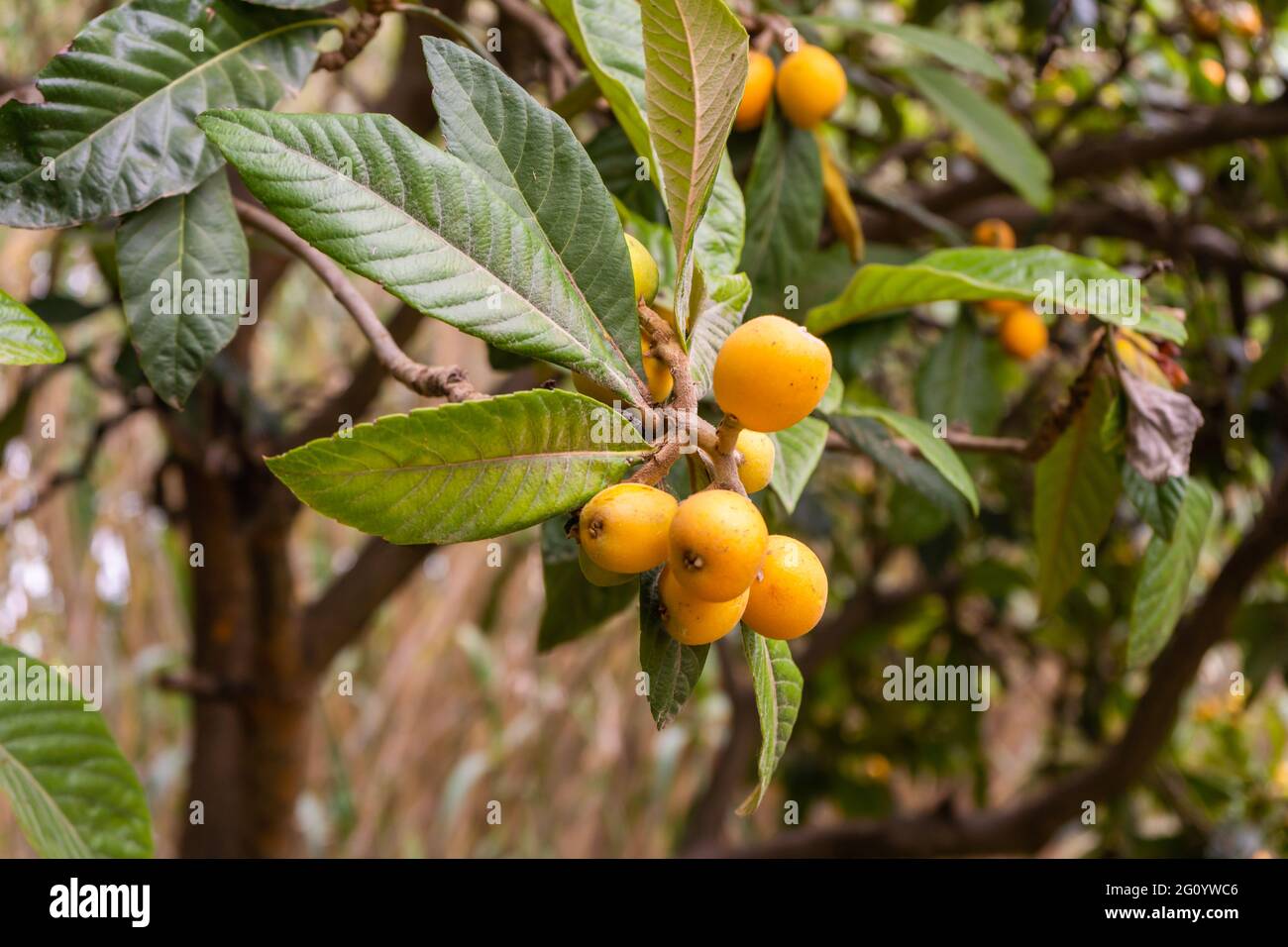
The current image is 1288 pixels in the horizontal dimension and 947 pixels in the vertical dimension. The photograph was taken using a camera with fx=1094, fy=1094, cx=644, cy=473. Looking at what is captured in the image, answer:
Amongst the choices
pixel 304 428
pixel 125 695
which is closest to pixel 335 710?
pixel 125 695

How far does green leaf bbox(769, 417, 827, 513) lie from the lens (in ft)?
1.98

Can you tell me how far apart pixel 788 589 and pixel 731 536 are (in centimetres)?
6

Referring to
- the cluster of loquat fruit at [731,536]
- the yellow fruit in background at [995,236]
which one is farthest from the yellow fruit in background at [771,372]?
the yellow fruit in background at [995,236]

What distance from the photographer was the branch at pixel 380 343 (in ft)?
1.79

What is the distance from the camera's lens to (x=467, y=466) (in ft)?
1.50

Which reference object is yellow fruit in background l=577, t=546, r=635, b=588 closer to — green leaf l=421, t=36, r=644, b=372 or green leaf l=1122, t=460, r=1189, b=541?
green leaf l=421, t=36, r=644, b=372

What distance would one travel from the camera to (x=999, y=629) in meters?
1.88

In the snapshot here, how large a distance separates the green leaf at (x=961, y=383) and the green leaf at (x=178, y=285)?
742 mm

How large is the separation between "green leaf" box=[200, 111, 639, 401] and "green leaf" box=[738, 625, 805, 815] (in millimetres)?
137

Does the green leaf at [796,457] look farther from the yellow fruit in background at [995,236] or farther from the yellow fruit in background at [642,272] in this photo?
the yellow fruit in background at [995,236]

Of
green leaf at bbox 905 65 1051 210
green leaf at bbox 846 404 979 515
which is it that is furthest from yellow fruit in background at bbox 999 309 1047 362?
green leaf at bbox 846 404 979 515

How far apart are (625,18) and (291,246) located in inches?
9.5

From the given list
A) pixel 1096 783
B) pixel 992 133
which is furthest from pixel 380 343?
pixel 1096 783
